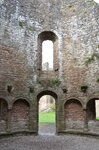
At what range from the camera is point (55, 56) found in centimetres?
1100

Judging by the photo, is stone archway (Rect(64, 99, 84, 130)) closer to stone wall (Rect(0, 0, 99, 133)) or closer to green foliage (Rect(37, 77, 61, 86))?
stone wall (Rect(0, 0, 99, 133))

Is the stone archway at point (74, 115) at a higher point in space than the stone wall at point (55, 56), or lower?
lower

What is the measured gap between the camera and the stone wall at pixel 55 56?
378 inches

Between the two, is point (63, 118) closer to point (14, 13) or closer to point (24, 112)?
point (24, 112)

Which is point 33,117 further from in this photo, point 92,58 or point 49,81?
point 92,58

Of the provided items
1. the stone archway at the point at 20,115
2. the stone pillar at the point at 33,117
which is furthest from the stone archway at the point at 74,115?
the stone archway at the point at 20,115

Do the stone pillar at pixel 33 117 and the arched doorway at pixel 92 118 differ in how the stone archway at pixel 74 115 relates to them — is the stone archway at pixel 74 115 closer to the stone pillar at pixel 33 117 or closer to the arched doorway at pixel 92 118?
the arched doorway at pixel 92 118

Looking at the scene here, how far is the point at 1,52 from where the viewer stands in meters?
9.62

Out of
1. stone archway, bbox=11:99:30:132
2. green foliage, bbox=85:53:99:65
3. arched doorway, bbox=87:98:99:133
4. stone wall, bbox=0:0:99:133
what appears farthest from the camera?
green foliage, bbox=85:53:99:65

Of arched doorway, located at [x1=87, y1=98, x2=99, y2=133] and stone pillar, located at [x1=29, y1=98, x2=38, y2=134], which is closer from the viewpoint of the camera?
arched doorway, located at [x1=87, y1=98, x2=99, y2=133]

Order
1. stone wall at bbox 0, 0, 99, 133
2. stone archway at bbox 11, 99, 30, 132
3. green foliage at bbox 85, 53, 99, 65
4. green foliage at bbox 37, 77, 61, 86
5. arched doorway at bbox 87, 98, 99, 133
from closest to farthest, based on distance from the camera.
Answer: arched doorway at bbox 87, 98, 99, 133 → stone archway at bbox 11, 99, 30, 132 → stone wall at bbox 0, 0, 99, 133 → green foliage at bbox 85, 53, 99, 65 → green foliage at bbox 37, 77, 61, 86

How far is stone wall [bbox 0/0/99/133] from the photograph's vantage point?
959 centimetres

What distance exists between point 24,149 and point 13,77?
14.6 feet

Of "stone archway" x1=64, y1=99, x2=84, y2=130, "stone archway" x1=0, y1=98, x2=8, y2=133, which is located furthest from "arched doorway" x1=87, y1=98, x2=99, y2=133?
"stone archway" x1=0, y1=98, x2=8, y2=133
